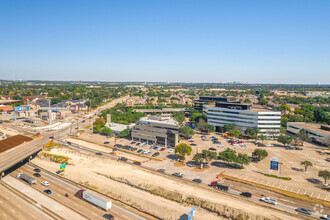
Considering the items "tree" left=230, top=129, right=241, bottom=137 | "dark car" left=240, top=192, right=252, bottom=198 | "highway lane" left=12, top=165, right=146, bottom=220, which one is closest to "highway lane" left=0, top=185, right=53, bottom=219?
"highway lane" left=12, top=165, right=146, bottom=220

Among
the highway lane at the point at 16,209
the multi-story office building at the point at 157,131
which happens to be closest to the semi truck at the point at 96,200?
the highway lane at the point at 16,209

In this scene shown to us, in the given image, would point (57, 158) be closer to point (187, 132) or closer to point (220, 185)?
point (187, 132)

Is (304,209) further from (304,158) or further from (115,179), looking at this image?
(115,179)

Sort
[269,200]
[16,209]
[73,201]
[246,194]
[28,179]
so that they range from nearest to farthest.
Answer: [16,209]
[269,200]
[73,201]
[246,194]
[28,179]

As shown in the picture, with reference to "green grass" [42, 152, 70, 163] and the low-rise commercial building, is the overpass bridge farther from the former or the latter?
the low-rise commercial building

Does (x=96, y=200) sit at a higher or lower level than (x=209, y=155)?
lower

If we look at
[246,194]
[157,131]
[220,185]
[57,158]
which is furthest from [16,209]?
[157,131]
